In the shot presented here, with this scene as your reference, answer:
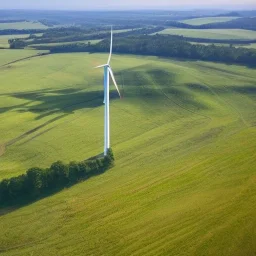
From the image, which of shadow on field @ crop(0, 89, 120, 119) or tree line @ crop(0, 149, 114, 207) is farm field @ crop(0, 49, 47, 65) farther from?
tree line @ crop(0, 149, 114, 207)

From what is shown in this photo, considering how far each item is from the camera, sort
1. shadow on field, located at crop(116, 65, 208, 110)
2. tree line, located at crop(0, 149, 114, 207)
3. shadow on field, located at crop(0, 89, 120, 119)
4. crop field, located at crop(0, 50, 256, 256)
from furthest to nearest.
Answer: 1. shadow on field, located at crop(116, 65, 208, 110)
2. shadow on field, located at crop(0, 89, 120, 119)
3. tree line, located at crop(0, 149, 114, 207)
4. crop field, located at crop(0, 50, 256, 256)

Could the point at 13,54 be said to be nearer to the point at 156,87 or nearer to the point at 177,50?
the point at 177,50

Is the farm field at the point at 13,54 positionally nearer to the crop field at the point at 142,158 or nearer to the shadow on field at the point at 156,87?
the crop field at the point at 142,158

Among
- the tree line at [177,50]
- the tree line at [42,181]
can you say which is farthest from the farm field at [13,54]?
the tree line at [42,181]

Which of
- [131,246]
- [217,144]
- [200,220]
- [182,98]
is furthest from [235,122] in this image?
[131,246]

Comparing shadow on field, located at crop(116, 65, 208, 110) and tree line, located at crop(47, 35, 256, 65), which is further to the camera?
tree line, located at crop(47, 35, 256, 65)

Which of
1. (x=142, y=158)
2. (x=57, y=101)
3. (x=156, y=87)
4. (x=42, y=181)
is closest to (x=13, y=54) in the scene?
(x=57, y=101)

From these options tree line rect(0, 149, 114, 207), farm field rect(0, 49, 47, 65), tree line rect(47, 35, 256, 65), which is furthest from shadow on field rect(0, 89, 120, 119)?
farm field rect(0, 49, 47, 65)

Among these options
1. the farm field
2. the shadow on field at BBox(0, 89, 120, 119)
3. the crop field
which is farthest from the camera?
the farm field
